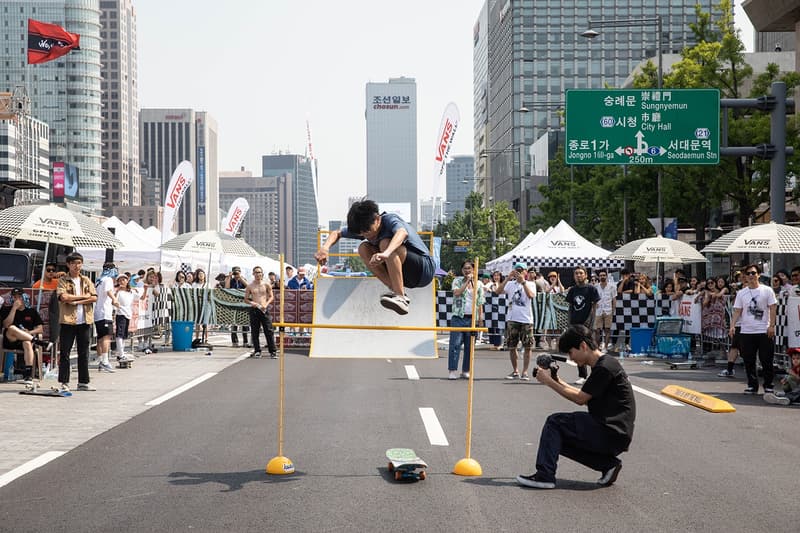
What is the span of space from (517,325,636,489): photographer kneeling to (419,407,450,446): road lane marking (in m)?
2.10

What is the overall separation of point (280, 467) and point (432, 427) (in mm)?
3140

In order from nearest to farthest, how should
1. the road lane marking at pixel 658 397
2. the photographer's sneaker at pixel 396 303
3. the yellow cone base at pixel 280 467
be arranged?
the yellow cone base at pixel 280 467 → the photographer's sneaker at pixel 396 303 → the road lane marking at pixel 658 397

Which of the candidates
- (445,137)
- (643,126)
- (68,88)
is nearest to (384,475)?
(643,126)

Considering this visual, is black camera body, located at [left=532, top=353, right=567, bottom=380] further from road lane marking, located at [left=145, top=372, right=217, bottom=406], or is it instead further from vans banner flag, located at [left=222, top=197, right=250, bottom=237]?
vans banner flag, located at [left=222, top=197, right=250, bottom=237]

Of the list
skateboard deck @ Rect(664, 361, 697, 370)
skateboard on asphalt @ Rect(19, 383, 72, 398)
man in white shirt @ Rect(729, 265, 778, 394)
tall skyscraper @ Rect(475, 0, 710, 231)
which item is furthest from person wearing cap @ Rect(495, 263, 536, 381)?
tall skyscraper @ Rect(475, 0, 710, 231)

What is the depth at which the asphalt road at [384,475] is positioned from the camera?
6375mm

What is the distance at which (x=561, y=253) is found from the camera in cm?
3300

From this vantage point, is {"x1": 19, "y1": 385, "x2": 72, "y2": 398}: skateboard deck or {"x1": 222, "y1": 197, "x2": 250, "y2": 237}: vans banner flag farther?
{"x1": 222, "y1": 197, "x2": 250, "y2": 237}: vans banner flag

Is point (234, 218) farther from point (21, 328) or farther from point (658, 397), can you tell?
point (658, 397)

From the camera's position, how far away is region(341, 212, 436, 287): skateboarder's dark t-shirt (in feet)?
26.6

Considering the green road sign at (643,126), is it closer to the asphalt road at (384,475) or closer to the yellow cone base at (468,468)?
the asphalt road at (384,475)

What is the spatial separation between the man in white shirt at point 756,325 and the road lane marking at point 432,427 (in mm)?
5517

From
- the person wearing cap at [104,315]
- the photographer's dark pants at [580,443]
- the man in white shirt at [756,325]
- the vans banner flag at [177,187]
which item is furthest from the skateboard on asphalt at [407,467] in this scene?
the vans banner flag at [177,187]

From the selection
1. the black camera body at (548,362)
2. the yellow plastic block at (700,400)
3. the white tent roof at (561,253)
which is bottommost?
the yellow plastic block at (700,400)
